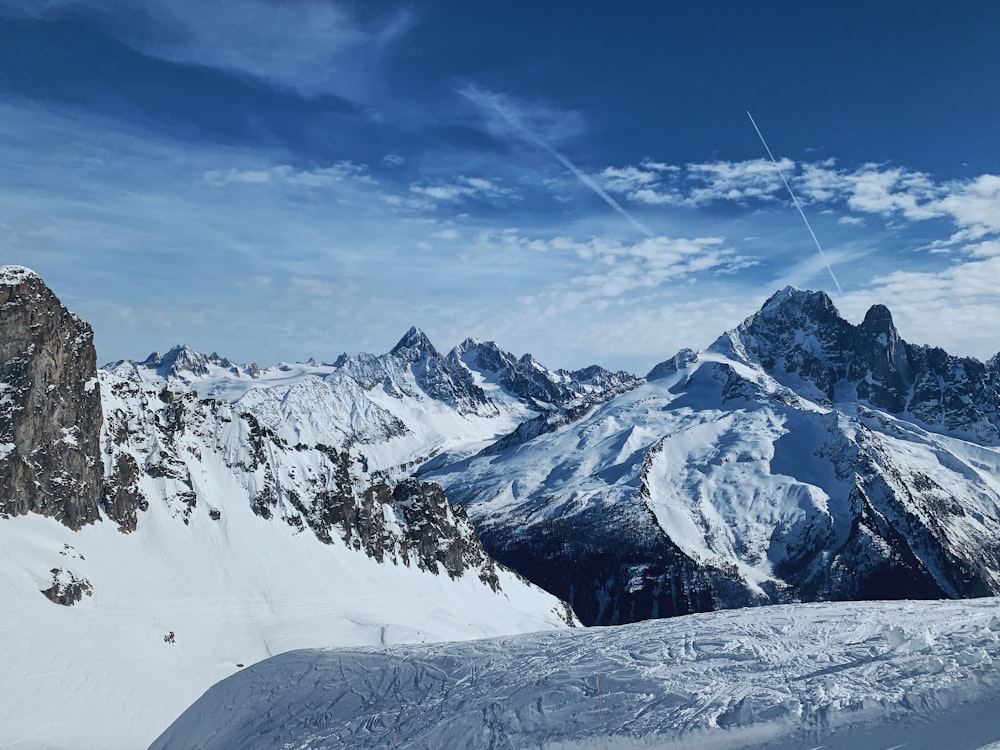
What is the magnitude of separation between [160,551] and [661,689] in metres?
84.7

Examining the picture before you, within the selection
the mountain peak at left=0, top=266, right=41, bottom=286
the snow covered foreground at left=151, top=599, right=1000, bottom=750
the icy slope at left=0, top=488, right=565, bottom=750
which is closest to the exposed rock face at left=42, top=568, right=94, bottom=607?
the icy slope at left=0, top=488, right=565, bottom=750

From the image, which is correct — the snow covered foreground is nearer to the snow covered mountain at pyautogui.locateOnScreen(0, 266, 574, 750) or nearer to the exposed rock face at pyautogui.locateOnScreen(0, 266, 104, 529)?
the snow covered mountain at pyautogui.locateOnScreen(0, 266, 574, 750)

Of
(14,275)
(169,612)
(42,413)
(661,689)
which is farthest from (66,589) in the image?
(661,689)

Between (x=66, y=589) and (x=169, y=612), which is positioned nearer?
(x=66, y=589)

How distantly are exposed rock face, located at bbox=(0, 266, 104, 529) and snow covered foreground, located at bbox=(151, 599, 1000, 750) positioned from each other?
57.4 m

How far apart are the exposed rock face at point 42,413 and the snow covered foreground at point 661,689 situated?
5740 centimetres

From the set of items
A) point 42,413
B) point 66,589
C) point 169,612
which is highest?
point 42,413

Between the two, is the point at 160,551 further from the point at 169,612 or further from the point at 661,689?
the point at 661,689

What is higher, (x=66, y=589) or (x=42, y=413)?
(x=42, y=413)

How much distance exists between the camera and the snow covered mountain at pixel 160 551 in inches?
2815

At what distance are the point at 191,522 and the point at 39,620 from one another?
33109 millimetres

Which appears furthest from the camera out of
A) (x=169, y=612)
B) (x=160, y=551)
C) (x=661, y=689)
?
(x=160, y=551)

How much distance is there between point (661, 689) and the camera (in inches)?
1159

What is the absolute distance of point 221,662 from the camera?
84438mm
